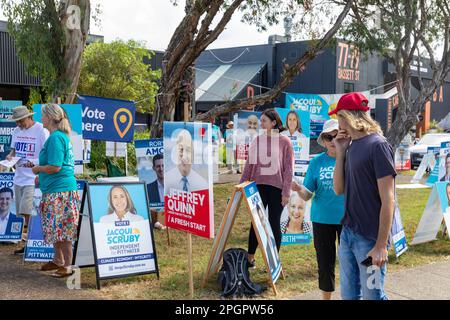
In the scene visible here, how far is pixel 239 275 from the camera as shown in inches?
224

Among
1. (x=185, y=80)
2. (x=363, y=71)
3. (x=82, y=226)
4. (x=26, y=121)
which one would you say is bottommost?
(x=82, y=226)

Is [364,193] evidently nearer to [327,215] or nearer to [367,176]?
[367,176]

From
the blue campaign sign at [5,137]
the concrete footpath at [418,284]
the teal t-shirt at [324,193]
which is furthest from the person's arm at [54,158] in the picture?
the blue campaign sign at [5,137]

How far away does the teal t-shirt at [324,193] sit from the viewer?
195 inches

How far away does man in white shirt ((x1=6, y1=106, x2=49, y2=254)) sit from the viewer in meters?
7.35

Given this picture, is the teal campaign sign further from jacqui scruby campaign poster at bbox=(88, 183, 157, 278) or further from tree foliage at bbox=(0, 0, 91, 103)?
jacqui scruby campaign poster at bbox=(88, 183, 157, 278)

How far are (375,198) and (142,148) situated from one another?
221 inches

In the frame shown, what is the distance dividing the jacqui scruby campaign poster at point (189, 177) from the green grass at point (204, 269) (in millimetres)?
730

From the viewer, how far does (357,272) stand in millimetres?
3863

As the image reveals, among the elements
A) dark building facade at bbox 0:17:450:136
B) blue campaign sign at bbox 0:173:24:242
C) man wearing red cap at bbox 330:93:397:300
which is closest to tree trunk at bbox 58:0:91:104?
blue campaign sign at bbox 0:173:24:242

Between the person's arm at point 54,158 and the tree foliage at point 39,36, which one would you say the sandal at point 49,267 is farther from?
the tree foliage at point 39,36

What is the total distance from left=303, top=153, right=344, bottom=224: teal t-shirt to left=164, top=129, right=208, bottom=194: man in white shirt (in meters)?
1.08
